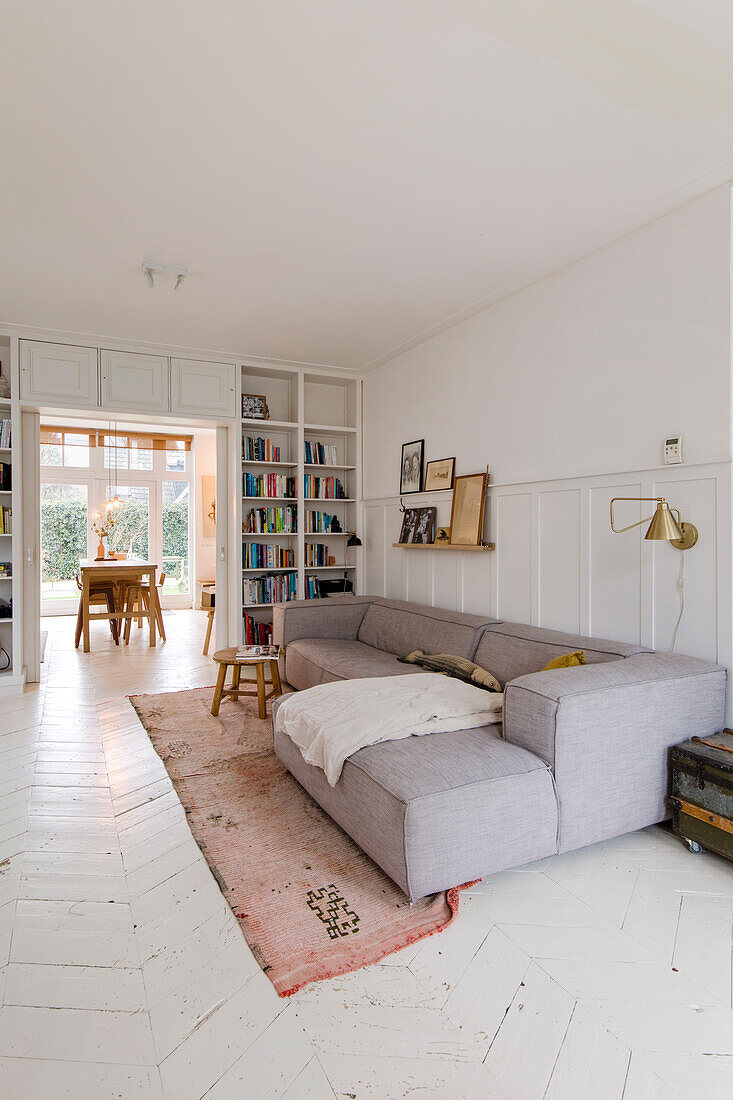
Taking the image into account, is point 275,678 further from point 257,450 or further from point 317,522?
point 257,450

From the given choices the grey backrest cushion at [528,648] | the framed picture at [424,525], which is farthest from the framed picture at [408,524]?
the grey backrest cushion at [528,648]

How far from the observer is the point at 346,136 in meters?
2.33

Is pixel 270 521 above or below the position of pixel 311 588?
above

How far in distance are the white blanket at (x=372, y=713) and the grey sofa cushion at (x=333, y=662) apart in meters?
0.58

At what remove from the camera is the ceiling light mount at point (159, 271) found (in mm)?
3463

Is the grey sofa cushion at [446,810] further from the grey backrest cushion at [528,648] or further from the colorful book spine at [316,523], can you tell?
the colorful book spine at [316,523]

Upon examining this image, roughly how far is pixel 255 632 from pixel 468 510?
7.32 feet

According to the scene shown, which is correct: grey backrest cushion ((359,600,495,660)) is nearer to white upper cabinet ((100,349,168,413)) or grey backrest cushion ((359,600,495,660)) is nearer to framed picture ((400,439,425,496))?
framed picture ((400,439,425,496))

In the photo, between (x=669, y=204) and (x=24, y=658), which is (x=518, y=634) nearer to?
(x=669, y=204)

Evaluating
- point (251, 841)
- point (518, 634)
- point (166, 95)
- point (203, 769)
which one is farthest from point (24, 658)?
point (166, 95)

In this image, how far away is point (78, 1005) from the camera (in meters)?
1.61

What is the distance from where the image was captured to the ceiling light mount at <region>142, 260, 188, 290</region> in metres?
3.46

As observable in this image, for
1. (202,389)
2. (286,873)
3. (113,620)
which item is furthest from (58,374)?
(286,873)

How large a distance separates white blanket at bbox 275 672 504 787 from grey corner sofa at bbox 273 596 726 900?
2.3 inches
